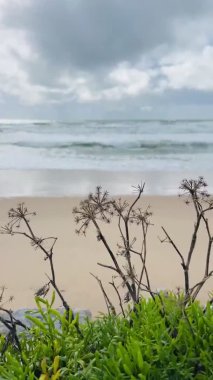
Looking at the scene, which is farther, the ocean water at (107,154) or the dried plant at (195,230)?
the ocean water at (107,154)

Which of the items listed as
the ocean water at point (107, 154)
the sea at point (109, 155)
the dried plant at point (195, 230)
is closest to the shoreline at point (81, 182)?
the sea at point (109, 155)

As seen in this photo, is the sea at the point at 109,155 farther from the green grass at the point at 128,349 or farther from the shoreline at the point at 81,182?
the green grass at the point at 128,349

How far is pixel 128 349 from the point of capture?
5.74ft

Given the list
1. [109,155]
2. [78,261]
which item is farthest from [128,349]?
[109,155]

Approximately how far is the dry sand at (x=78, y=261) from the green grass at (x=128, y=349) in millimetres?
3103

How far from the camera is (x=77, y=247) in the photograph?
6.91 metres

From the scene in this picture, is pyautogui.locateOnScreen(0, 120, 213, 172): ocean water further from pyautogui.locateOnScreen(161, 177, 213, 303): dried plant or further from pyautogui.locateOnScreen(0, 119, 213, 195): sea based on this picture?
pyautogui.locateOnScreen(161, 177, 213, 303): dried plant

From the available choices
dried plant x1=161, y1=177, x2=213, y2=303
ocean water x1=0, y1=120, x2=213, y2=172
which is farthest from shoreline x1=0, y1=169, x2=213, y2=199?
dried plant x1=161, y1=177, x2=213, y2=303

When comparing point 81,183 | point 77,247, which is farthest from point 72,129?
point 77,247

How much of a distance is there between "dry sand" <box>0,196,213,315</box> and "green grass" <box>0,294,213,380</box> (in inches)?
122

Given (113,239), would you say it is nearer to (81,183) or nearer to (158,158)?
(81,183)

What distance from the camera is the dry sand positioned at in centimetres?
548

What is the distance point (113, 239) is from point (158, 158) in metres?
13.6

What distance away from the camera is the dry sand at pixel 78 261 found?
5482 mm
